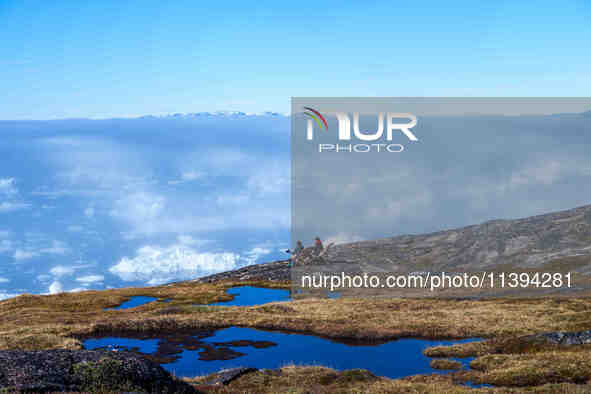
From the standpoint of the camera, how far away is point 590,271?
75.2 meters

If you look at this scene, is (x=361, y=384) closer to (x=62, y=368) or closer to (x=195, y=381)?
(x=195, y=381)

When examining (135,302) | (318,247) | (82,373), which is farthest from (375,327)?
(318,247)

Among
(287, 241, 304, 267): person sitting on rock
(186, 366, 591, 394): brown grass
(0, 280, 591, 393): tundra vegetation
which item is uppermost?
(287, 241, 304, 267): person sitting on rock

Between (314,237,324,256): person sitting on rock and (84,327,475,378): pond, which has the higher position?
(314,237,324,256): person sitting on rock

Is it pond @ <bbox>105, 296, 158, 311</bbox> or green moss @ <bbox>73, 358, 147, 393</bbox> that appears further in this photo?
pond @ <bbox>105, 296, 158, 311</bbox>

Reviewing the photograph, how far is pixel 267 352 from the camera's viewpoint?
40.8m

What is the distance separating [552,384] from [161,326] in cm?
3351

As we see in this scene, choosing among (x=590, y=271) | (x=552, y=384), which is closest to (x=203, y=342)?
(x=552, y=384)

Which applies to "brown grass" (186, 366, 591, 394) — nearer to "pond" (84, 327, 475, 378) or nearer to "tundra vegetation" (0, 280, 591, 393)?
"tundra vegetation" (0, 280, 591, 393)

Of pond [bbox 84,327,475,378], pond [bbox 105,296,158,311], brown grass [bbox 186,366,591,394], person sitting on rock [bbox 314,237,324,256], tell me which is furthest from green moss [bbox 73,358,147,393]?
person sitting on rock [bbox 314,237,324,256]

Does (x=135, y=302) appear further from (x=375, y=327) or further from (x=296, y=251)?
(x=375, y=327)

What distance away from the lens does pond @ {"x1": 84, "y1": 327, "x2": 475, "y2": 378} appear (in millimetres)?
36562

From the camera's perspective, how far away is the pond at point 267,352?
36.6m

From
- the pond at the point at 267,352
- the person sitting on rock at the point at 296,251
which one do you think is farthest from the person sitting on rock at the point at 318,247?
the pond at the point at 267,352
